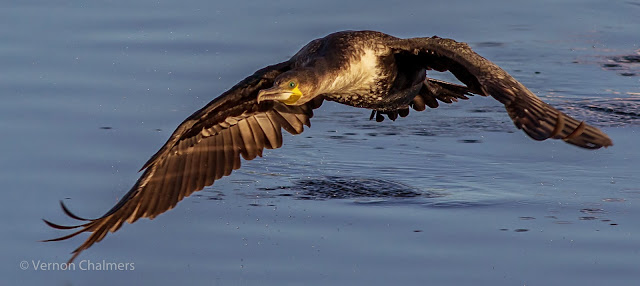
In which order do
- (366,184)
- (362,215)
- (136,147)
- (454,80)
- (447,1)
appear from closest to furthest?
(362,215) < (366,184) < (136,147) < (454,80) < (447,1)

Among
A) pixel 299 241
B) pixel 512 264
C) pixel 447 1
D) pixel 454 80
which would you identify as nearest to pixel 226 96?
pixel 299 241

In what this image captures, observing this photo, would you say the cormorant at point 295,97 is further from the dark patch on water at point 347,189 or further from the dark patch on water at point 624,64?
the dark patch on water at point 624,64

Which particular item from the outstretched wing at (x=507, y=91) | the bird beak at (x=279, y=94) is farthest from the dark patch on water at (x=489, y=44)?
the bird beak at (x=279, y=94)

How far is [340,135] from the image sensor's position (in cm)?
926

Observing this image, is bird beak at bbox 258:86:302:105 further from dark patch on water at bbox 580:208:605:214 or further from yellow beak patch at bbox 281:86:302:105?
dark patch on water at bbox 580:208:605:214

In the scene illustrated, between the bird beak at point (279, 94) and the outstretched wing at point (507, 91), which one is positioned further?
the bird beak at point (279, 94)

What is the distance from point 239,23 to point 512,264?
530 centimetres

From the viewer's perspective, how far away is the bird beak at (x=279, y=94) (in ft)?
21.5

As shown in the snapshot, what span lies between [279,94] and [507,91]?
120cm

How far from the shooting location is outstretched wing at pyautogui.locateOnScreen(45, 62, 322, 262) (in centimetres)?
709

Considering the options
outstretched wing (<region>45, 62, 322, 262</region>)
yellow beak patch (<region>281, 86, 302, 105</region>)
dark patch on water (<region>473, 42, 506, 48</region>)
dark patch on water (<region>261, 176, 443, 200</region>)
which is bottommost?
dark patch on water (<region>261, 176, 443, 200</region>)

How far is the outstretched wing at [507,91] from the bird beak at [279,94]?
812 millimetres

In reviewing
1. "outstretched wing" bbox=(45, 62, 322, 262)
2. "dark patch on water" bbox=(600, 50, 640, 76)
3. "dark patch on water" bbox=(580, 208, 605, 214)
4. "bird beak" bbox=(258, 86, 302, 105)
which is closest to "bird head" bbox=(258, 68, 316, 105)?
"bird beak" bbox=(258, 86, 302, 105)

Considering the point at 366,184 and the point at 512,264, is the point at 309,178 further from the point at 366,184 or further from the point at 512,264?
the point at 512,264
